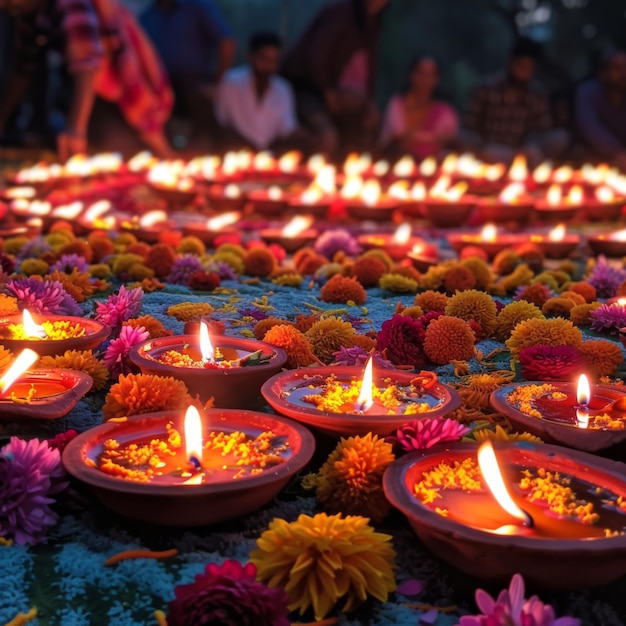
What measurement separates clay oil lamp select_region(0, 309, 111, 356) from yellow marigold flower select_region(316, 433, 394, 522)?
32.5 inches

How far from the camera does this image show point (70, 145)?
7.34m

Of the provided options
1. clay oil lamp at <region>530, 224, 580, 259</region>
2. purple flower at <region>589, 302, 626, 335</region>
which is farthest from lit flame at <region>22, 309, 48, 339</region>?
clay oil lamp at <region>530, 224, 580, 259</region>

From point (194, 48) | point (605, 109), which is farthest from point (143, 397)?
point (605, 109)

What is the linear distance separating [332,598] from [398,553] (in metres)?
0.22

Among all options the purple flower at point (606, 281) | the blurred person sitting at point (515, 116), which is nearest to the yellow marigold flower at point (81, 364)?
the purple flower at point (606, 281)

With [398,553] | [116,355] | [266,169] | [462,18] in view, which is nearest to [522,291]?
[116,355]

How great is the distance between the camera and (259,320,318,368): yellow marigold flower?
2229mm

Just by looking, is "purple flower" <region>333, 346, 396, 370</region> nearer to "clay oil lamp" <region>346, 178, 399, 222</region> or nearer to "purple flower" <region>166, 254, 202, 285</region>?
"purple flower" <region>166, 254, 202, 285</region>

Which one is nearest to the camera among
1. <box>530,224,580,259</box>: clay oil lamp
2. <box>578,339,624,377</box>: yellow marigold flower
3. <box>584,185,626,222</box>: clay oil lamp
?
<box>578,339,624,377</box>: yellow marigold flower

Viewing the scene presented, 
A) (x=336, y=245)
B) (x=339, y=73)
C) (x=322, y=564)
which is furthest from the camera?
(x=339, y=73)

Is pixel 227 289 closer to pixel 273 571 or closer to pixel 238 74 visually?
pixel 273 571

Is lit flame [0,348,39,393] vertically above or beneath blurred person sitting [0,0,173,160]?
beneath

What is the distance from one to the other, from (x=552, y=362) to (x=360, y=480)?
78cm

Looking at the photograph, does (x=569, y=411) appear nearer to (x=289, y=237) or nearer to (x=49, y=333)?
(x=49, y=333)
